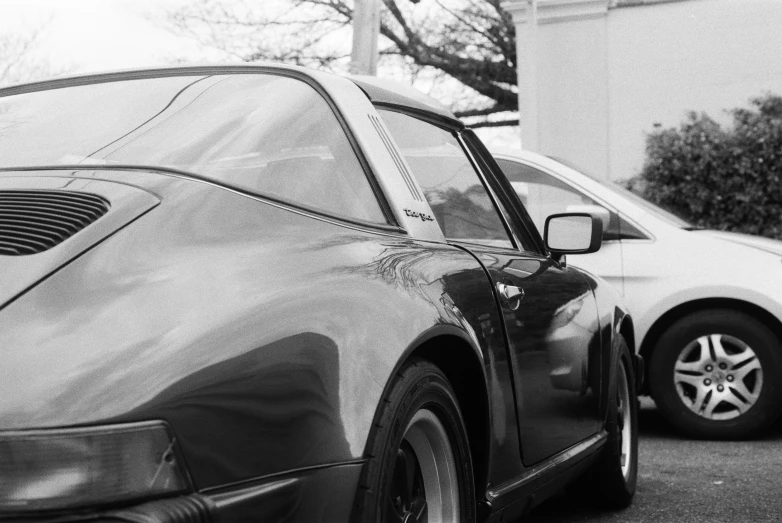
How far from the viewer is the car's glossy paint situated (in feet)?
21.9

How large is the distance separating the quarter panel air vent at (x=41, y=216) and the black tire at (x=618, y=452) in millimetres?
2790

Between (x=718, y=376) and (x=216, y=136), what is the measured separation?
483 centimetres

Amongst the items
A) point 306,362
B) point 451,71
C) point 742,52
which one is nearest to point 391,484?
point 306,362

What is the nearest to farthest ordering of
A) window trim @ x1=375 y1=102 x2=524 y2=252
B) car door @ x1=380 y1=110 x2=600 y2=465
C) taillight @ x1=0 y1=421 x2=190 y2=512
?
taillight @ x1=0 y1=421 x2=190 y2=512 < car door @ x1=380 y1=110 x2=600 y2=465 < window trim @ x1=375 y1=102 x2=524 y2=252

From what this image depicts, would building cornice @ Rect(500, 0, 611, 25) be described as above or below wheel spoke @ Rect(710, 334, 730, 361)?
above

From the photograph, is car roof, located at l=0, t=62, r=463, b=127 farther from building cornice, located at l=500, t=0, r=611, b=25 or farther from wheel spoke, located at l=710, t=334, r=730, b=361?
building cornice, located at l=500, t=0, r=611, b=25

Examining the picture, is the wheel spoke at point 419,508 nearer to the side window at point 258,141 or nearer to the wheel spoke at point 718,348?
the side window at point 258,141

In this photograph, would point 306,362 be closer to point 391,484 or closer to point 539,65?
point 391,484

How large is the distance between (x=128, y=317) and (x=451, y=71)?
82.2 ft

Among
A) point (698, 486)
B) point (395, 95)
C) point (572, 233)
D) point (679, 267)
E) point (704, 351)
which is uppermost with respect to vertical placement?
point (395, 95)

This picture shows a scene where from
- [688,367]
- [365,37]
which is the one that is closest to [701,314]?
[688,367]

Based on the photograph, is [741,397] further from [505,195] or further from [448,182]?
[448,182]

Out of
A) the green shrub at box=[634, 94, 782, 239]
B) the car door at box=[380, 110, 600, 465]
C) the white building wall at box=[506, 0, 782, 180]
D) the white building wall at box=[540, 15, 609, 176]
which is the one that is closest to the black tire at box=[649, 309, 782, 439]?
the car door at box=[380, 110, 600, 465]

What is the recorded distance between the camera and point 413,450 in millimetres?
2518
